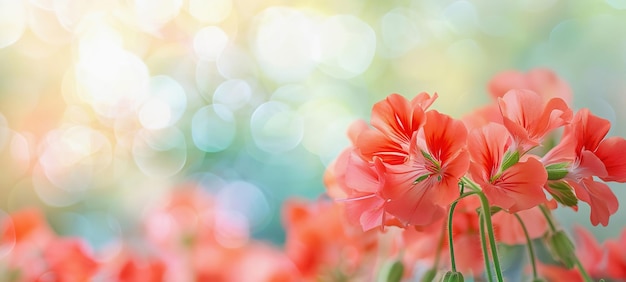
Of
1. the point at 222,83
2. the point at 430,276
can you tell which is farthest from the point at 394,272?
the point at 222,83

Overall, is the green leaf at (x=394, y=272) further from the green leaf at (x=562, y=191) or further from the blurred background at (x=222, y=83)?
the blurred background at (x=222, y=83)

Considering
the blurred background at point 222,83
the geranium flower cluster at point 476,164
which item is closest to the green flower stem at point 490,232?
the geranium flower cluster at point 476,164

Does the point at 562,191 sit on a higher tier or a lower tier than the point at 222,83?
higher

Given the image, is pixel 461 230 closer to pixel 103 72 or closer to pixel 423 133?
pixel 423 133

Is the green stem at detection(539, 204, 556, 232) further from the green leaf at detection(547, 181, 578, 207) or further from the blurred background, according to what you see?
the blurred background

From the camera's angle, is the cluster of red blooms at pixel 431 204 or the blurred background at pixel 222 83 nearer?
the cluster of red blooms at pixel 431 204

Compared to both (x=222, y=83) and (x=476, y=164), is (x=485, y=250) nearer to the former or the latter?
(x=476, y=164)
